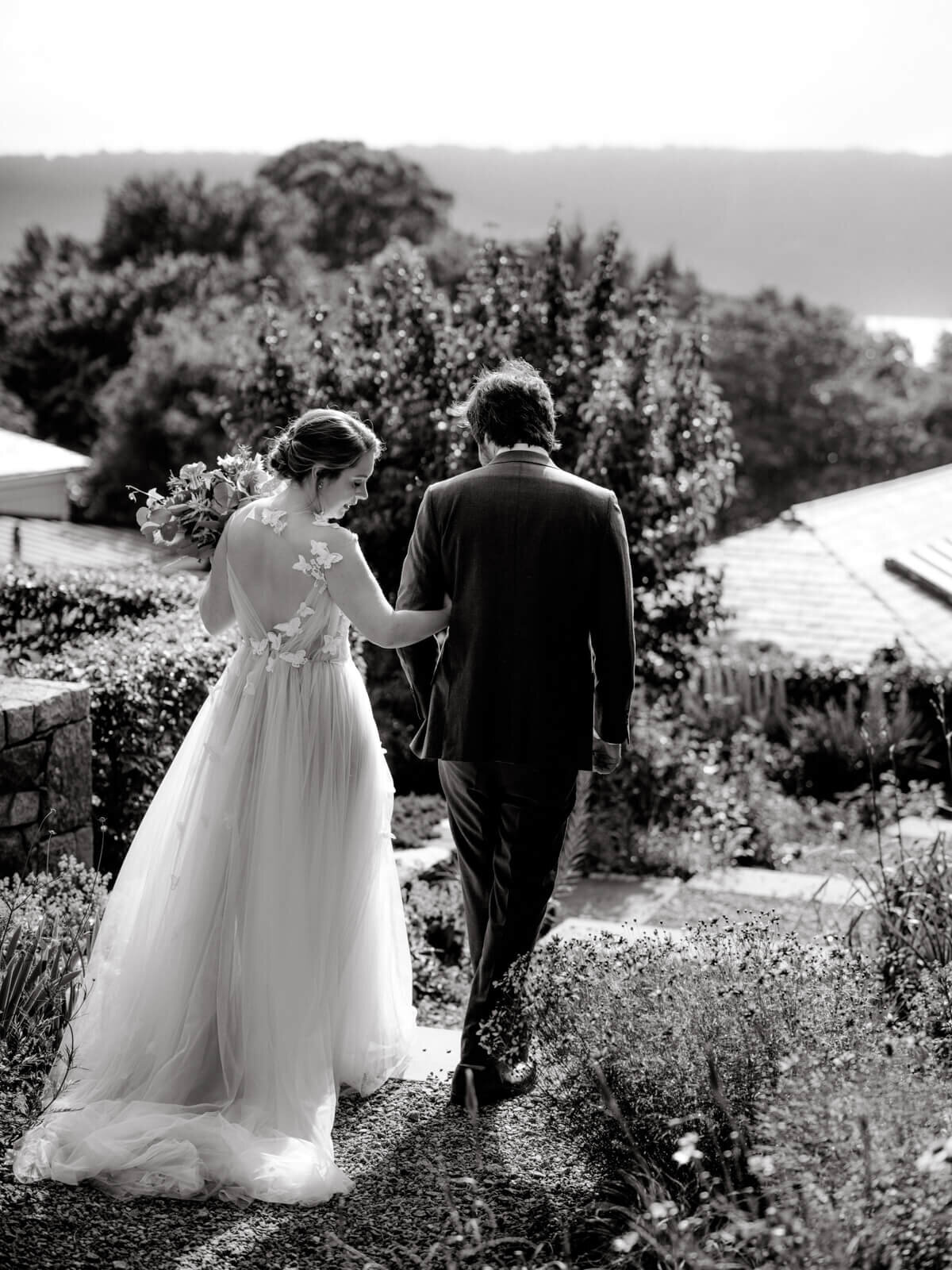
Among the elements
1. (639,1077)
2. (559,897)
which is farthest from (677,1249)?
(559,897)

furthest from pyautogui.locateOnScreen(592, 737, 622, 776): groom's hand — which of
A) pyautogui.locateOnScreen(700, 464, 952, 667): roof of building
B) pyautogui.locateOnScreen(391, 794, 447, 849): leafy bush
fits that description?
pyautogui.locateOnScreen(391, 794, 447, 849): leafy bush

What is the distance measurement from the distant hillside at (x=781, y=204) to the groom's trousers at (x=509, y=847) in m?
101

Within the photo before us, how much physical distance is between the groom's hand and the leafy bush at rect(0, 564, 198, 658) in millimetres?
3590

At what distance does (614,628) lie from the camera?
11.0 ft

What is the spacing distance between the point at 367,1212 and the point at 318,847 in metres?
0.94

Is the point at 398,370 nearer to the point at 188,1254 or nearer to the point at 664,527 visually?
the point at 664,527

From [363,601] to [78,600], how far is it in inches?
159

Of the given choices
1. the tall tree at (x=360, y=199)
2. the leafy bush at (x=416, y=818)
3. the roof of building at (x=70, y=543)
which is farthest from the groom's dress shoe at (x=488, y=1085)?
the tall tree at (x=360, y=199)

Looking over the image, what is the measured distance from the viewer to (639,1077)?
9.37 feet

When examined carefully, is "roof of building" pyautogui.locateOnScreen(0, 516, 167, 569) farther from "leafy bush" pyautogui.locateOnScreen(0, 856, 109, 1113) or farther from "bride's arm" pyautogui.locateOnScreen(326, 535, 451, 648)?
"bride's arm" pyautogui.locateOnScreen(326, 535, 451, 648)

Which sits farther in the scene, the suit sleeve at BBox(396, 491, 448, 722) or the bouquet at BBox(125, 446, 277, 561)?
the bouquet at BBox(125, 446, 277, 561)

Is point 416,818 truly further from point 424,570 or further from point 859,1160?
point 859,1160

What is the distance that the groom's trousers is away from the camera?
341 centimetres

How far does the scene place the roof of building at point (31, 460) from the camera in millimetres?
7342
